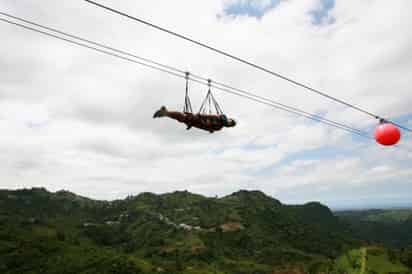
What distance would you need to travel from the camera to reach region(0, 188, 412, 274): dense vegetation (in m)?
78.3

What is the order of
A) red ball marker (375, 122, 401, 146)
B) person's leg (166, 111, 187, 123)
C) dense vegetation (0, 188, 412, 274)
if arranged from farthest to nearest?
dense vegetation (0, 188, 412, 274)
person's leg (166, 111, 187, 123)
red ball marker (375, 122, 401, 146)

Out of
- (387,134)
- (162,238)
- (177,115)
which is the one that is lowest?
(162,238)

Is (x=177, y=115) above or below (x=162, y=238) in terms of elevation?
above

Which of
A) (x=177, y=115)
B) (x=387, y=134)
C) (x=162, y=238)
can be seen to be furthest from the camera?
(x=162, y=238)

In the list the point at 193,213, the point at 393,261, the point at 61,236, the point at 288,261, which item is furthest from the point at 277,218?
the point at 61,236

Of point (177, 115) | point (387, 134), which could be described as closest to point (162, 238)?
point (177, 115)

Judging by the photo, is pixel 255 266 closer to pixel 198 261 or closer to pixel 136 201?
pixel 198 261

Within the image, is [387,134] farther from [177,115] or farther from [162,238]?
[162,238]

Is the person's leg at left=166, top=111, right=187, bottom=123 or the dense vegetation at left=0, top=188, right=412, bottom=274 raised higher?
the person's leg at left=166, top=111, right=187, bottom=123

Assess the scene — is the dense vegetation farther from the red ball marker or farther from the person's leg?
the person's leg

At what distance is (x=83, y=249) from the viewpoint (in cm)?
8475

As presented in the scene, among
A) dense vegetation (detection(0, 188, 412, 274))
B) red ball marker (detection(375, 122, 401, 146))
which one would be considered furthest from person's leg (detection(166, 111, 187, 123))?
dense vegetation (detection(0, 188, 412, 274))

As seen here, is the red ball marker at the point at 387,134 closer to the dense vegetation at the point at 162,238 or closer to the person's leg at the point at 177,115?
the person's leg at the point at 177,115

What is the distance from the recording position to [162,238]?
417 feet
